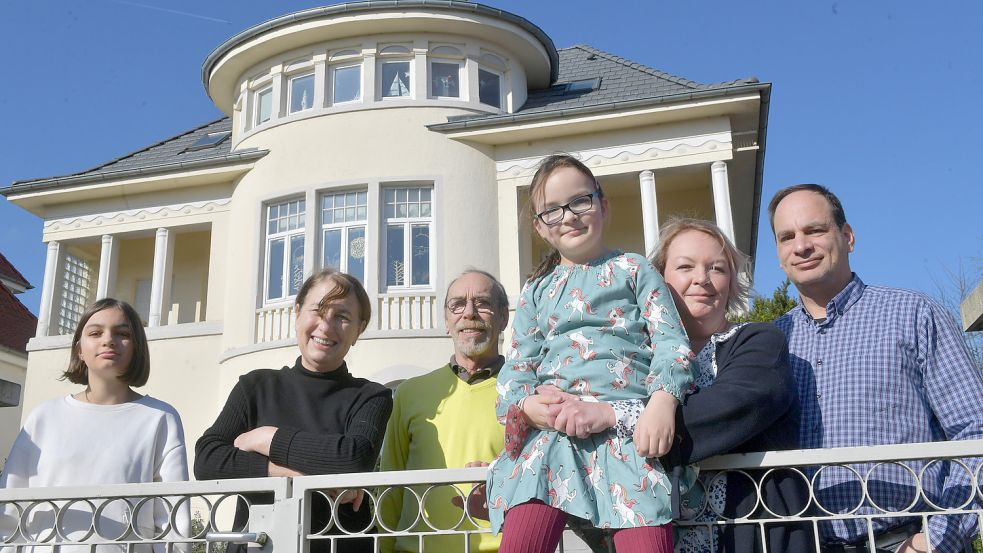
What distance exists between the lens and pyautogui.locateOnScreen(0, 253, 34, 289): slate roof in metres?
25.4

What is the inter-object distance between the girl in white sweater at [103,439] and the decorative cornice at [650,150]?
33.2 feet

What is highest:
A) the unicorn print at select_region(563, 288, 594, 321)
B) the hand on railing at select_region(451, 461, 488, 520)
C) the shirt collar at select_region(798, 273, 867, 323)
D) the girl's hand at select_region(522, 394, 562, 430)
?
the shirt collar at select_region(798, 273, 867, 323)

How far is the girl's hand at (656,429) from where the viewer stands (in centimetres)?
206

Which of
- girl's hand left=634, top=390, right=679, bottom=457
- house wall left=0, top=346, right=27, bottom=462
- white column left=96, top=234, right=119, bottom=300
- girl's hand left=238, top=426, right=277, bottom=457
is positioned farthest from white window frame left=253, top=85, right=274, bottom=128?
girl's hand left=634, top=390, right=679, bottom=457

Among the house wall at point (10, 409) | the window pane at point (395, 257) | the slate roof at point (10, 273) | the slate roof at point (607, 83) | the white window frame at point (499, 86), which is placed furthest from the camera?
the slate roof at point (10, 273)

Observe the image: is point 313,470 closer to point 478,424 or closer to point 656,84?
point 478,424

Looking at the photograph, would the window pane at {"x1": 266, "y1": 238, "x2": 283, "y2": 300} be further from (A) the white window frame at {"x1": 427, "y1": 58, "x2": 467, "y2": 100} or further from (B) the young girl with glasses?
(B) the young girl with glasses

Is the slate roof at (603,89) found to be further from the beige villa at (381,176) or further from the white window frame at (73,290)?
the white window frame at (73,290)

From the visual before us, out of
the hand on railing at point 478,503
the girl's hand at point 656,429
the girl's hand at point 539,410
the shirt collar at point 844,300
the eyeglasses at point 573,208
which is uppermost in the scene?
the eyeglasses at point 573,208

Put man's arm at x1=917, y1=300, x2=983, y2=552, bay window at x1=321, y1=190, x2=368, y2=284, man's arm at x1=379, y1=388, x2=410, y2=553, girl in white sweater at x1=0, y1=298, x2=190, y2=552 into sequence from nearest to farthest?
1. man's arm at x1=917, y1=300, x2=983, y2=552
2. girl in white sweater at x1=0, y1=298, x2=190, y2=552
3. man's arm at x1=379, y1=388, x2=410, y2=553
4. bay window at x1=321, y1=190, x2=368, y2=284

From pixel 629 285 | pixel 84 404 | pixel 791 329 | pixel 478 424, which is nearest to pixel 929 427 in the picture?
pixel 791 329

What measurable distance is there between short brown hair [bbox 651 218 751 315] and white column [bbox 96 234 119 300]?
15003 mm

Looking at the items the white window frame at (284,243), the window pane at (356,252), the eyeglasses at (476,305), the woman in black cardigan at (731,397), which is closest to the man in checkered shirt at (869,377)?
the woman in black cardigan at (731,397)

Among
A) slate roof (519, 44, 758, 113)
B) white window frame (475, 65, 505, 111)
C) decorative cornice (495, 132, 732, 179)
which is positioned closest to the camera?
decorative cornice (495, 132, 732, 179)
